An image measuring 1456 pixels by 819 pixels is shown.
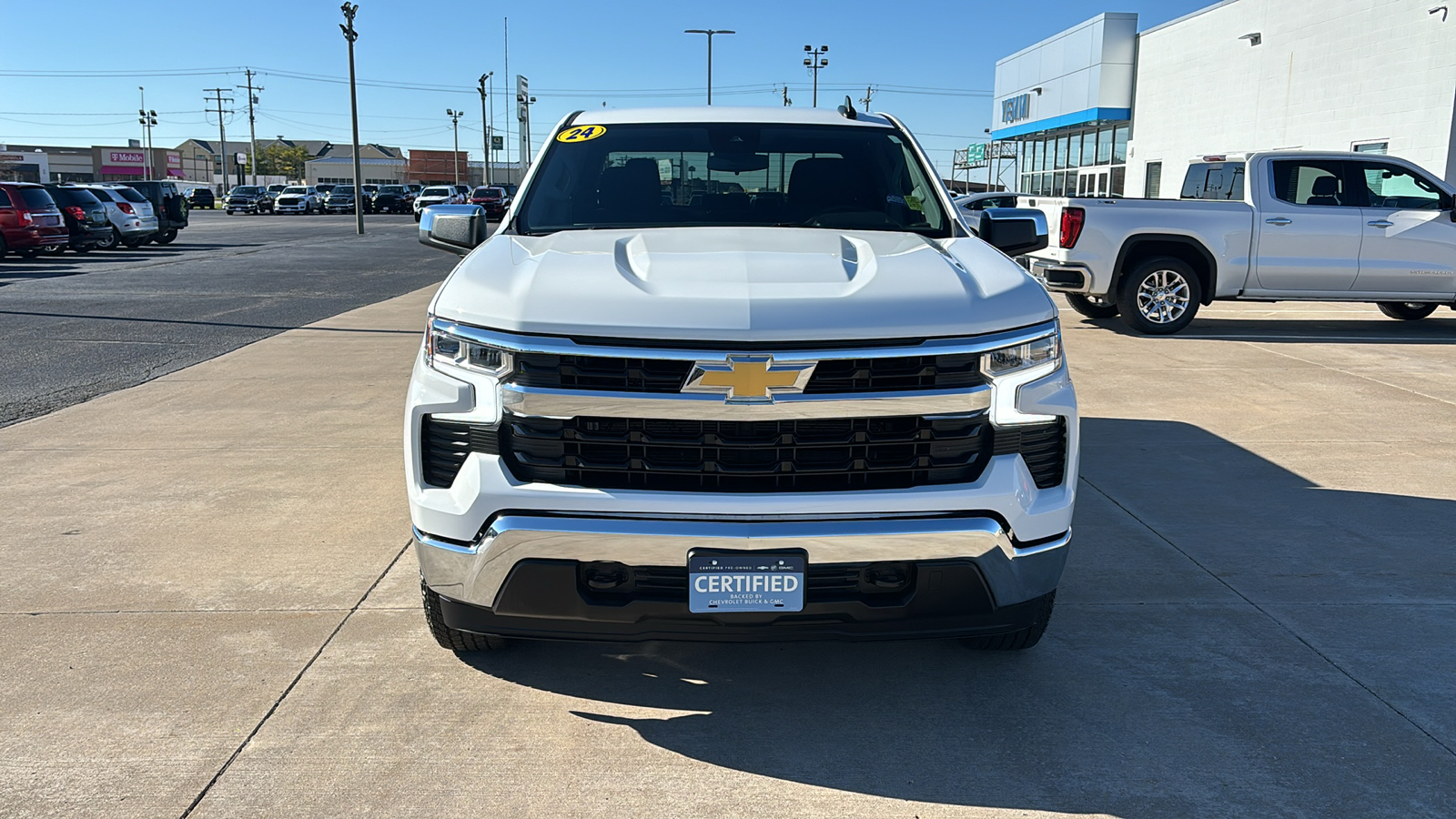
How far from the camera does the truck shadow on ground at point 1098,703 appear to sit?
3.15 meters

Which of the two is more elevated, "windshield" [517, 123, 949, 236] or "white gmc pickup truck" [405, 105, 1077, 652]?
"windshield" [517, 123, 949, 236]

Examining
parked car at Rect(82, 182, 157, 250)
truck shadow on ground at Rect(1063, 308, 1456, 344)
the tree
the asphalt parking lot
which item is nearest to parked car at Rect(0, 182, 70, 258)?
parked car at Rect(82, 182, 157, 250)

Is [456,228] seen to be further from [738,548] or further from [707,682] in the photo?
[738,548]

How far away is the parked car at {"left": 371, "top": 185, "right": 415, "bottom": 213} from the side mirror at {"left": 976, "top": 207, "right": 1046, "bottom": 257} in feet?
219

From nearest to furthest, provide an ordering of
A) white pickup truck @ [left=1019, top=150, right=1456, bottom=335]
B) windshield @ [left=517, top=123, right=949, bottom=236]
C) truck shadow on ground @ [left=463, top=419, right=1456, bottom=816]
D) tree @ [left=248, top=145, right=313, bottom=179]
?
1. truck shadow on ground @ [left=463, top=419, right=1456, bottom=816]
2. windshield @ [left=517, top=123, right=949, bottom=236]
3. white pickup truck @ [left=1019, top=150, right=1456, bottom=335]
4. tree @ [left=248, top=145, right=313, bottom=179]

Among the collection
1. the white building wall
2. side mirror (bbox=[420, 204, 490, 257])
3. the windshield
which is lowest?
side mirror (bbox=[420, 204, 490, 257])

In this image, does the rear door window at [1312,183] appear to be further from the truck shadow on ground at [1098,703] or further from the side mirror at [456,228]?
the side mirror at [456,228]

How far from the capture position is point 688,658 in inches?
157

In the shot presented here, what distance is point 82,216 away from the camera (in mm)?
27250

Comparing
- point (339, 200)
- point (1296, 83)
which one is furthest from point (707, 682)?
point (339, 200)

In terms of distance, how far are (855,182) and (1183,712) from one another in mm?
2410

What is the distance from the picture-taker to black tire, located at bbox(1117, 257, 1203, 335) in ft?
41.2

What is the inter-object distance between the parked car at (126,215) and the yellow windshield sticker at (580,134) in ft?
88.9

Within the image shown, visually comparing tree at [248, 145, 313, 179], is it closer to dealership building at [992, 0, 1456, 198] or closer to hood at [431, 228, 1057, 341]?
dealership building at [992, 0, 1456, 198]
